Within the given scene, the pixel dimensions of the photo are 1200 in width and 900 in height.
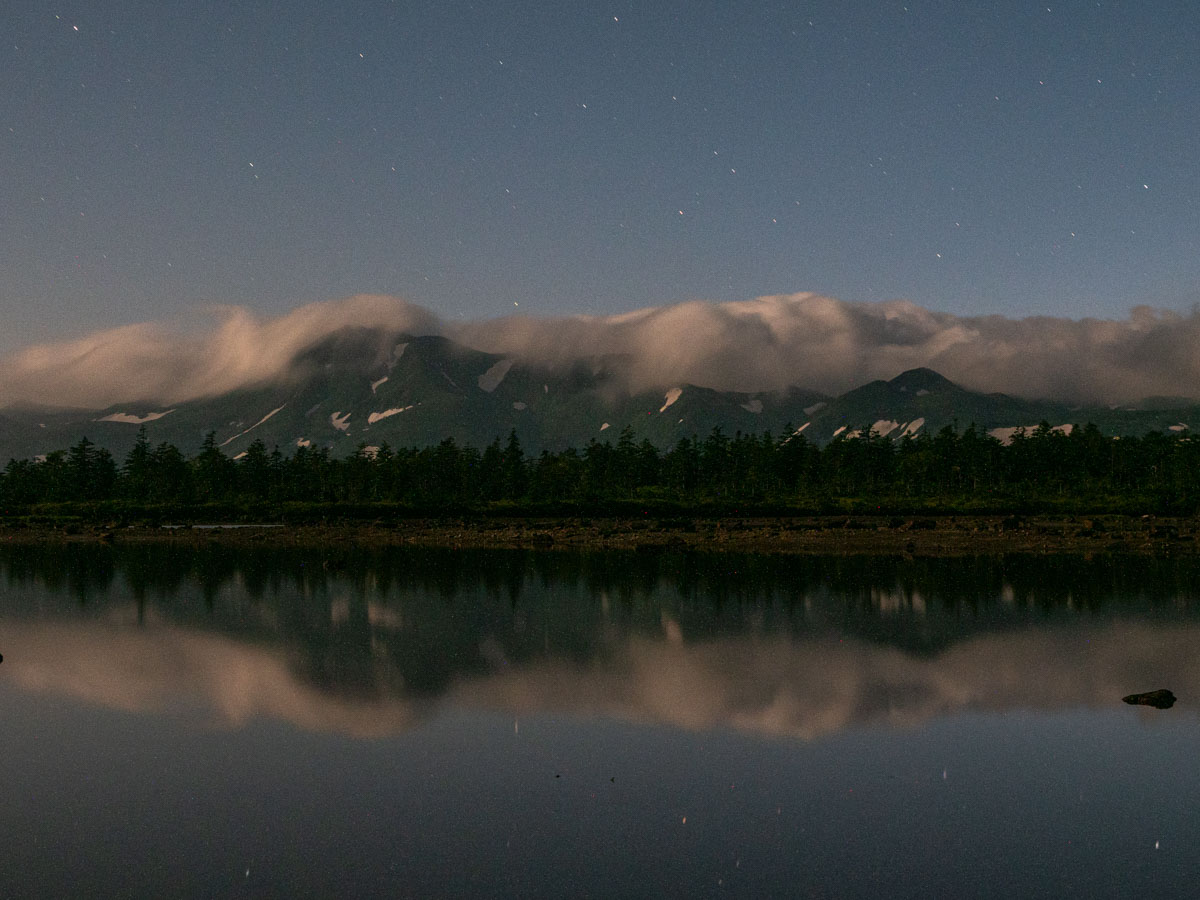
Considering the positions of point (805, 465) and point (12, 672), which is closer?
point (12, 672)

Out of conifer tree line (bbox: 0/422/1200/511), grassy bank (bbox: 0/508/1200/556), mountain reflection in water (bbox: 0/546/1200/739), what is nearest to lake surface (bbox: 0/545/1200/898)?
mountain reflection in water (bbox: 0/546/1200/739)

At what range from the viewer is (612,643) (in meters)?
35.7

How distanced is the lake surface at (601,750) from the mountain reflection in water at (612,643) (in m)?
0.22

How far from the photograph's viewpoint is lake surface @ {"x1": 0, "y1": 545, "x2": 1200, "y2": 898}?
1529 centimetres

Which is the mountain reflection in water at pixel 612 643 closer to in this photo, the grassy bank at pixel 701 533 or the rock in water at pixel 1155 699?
the rock in water at pixel 1155 699

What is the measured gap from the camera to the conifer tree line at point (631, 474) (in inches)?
6870

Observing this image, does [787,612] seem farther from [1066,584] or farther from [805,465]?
[805,465]

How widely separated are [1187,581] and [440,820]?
176ft

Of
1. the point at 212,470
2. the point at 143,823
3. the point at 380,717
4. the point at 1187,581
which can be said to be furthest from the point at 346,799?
the point at 212,470

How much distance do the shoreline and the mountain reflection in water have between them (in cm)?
1950

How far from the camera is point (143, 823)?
17.3 meters

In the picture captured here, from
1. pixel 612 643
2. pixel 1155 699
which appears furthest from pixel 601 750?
pixel 1155 699

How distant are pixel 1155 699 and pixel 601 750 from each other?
16203 millimetres

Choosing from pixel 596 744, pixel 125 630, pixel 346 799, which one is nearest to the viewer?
pixel 346 799
